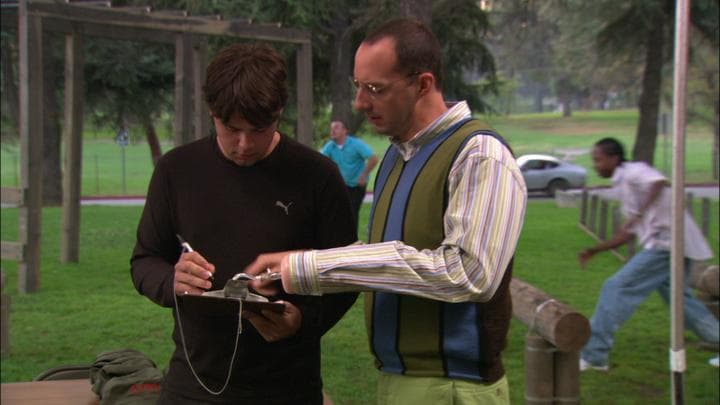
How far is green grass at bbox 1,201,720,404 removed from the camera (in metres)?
6.78

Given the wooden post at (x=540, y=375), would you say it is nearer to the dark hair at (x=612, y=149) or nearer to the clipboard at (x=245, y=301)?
the dark hair at (x=612, y=149)

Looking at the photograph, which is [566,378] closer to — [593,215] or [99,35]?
[99,35]

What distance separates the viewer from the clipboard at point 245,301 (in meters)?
2.19

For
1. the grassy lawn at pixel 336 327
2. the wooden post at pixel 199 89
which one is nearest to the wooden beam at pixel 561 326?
the grassy lawn at pixel 336 327

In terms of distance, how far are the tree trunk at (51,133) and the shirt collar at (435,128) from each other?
17438 mm

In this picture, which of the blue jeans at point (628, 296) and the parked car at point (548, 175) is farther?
the parked car at point (548, 175)

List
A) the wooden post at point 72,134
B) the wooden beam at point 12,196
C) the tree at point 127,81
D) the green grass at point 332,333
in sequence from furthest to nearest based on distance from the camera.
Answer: the tree at point 127,81
the wooden post at point 72,134
the wooden beam at point 12,196
the green grass at point 332,333

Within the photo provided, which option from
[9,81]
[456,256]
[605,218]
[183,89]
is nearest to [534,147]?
[9,81]

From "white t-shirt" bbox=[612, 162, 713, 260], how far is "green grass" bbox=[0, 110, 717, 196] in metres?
27.6

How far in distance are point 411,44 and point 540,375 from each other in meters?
3.08

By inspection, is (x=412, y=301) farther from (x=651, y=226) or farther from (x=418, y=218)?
(x=651, y=226)

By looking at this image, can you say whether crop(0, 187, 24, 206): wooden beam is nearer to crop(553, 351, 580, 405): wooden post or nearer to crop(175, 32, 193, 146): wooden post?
crop(175, 32, 193, 146): wooden post

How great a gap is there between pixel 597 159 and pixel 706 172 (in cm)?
3643

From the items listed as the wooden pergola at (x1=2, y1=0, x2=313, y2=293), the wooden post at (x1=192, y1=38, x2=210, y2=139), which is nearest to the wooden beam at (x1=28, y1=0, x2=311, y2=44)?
the wooden pergola at (x1=2, y1=0, x2=313, y2=293)
